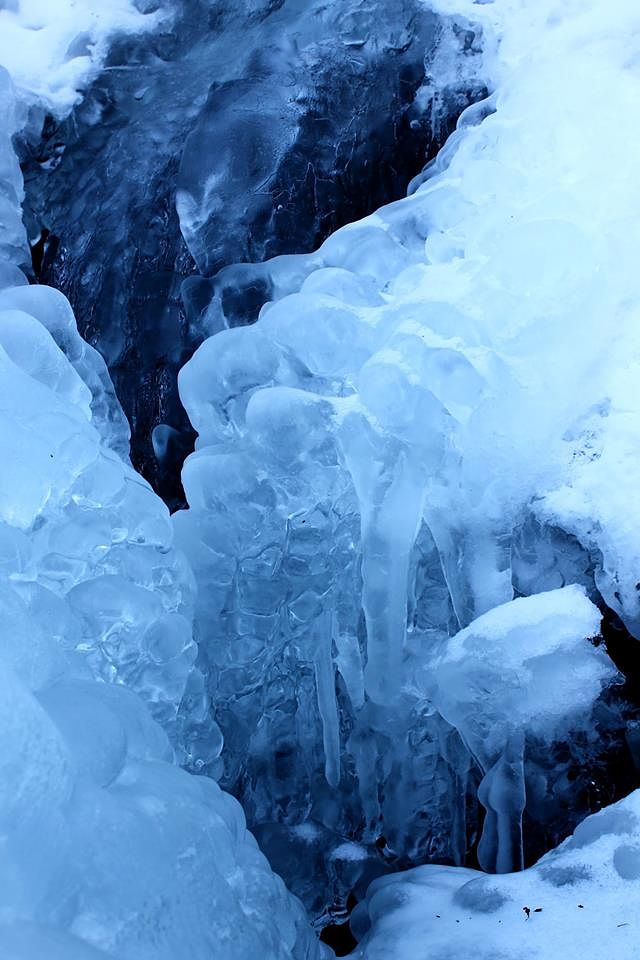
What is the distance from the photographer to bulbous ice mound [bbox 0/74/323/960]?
1.33 meters

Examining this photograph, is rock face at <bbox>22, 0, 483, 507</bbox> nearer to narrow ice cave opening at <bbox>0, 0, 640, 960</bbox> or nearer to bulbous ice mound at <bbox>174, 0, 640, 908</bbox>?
narrow ice cave opening at <bbox>0, 0, 640, 960</bbox>

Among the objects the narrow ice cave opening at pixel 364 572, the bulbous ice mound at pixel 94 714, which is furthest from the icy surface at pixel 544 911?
the bulbous ice mound at pixel 94 714

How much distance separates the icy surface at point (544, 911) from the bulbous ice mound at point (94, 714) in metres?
0.18

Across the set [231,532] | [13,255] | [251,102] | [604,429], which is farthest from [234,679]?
[251,102]

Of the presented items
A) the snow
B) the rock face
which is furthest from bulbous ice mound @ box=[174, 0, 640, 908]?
the snow

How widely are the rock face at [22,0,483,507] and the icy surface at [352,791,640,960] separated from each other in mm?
1304

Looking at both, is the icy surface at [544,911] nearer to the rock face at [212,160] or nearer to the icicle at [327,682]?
the icicle at [327,682]

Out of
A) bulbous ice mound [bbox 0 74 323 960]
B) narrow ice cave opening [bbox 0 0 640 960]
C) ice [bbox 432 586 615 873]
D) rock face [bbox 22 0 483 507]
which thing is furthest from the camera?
rock face [bbox 22 0 483 507]

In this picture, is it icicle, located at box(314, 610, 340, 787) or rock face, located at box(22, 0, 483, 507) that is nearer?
icicle, located at box(314, 610, 340, 787)

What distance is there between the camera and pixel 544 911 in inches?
68.5

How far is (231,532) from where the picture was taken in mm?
2201

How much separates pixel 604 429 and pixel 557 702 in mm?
544

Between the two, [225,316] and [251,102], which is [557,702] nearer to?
[225,316]

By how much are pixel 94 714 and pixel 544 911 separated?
2.56ft
